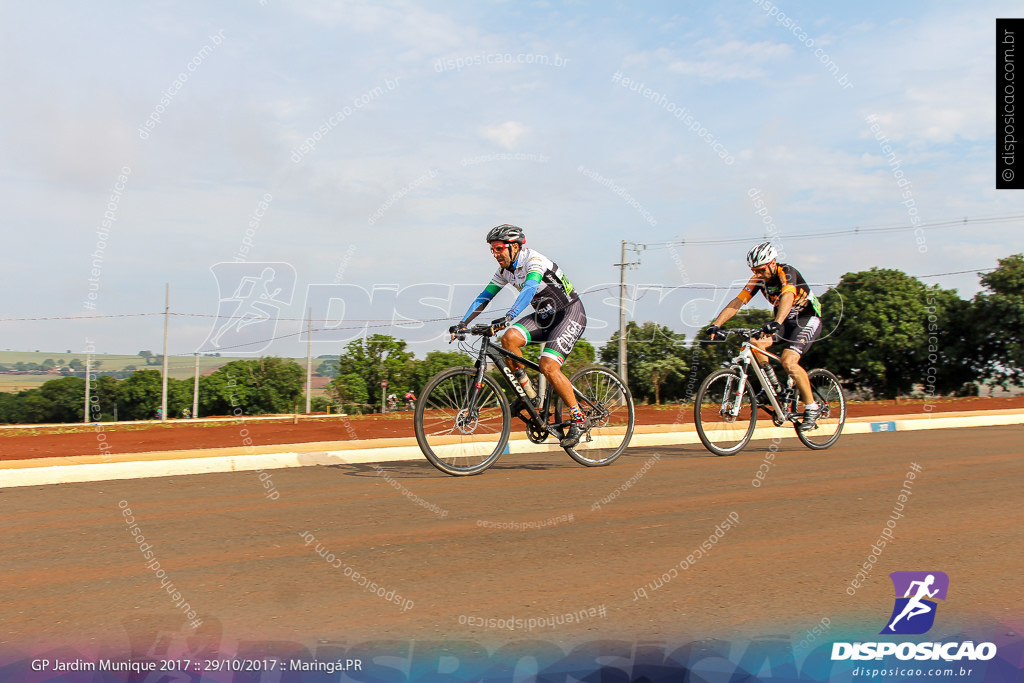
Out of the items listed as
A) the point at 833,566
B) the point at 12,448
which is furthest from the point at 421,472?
the point at 12,448

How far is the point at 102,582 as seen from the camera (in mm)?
3551

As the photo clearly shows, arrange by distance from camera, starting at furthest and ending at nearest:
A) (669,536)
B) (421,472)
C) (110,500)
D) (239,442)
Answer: (239,442) < (421,472) < (110,500) < (669,536)

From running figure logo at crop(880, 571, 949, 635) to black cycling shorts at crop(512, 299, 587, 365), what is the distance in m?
4.23

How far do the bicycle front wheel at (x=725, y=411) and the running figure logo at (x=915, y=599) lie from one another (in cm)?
492

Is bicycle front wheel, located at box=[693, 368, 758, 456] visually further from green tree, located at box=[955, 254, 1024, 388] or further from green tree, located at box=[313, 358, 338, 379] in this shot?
green tree, located at box=[955, 254, 1024, 388]

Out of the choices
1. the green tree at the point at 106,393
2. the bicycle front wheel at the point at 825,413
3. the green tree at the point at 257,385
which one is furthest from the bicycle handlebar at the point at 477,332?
the green tree at the point at 106,393

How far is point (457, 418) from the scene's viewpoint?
7.14 metres

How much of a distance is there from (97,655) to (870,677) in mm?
2772

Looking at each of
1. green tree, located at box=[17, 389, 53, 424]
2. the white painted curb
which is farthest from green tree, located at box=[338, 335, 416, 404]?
the white painted curb

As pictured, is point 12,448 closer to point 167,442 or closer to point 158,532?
point 167,442

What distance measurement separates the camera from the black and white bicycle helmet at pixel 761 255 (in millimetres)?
9117

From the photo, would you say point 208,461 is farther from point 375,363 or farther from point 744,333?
point 375,363

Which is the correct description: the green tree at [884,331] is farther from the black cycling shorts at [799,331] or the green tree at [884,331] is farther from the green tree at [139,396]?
the green tree at [139,396]

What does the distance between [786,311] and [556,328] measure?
331cm
